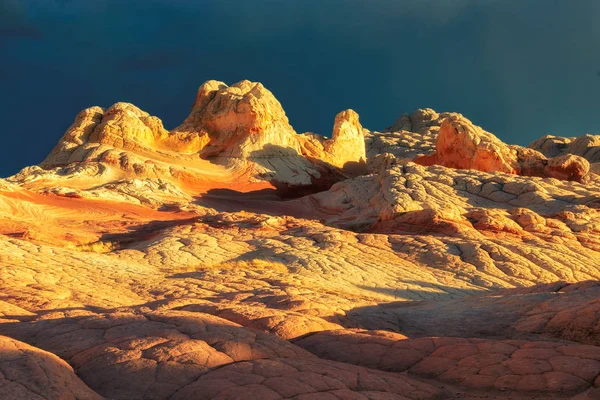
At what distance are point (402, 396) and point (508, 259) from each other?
1595 cm

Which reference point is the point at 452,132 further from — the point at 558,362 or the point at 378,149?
the point at 558,362

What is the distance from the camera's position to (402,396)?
20.1ft

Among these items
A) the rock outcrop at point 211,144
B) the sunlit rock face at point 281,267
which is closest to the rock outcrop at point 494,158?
the sunlit rock face at point 281,267

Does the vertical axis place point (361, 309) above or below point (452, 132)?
below

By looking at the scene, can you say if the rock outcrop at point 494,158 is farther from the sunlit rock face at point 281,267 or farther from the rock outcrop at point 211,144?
the rock outcrop at point 211,144

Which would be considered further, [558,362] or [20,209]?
[20,209]

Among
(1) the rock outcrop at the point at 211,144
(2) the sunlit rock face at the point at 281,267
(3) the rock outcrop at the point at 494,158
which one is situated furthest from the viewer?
(1) the rock outcrop at the point at 211,144

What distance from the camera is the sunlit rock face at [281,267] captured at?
6.57m

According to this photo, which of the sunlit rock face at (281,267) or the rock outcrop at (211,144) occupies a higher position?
the rock outcrop at (211,144)

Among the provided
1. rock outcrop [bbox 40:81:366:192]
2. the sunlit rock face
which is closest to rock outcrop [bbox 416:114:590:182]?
the sunlit rock face

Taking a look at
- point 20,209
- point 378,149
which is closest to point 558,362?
point 20,209

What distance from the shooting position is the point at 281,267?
1873 cm

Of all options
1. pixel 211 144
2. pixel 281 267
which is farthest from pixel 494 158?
pixel 281 267

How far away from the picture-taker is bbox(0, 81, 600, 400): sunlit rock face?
21.5ft
